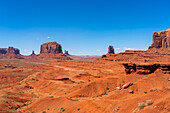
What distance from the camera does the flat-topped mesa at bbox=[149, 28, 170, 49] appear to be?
78938mm

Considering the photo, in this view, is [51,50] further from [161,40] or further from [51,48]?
[161,40]

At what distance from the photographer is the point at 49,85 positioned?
2605 cm

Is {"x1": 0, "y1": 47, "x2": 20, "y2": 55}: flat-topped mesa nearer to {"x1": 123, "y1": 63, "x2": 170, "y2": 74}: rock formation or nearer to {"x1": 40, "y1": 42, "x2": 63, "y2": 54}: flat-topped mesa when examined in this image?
{"x1": 40, "y1": 42, "x2": 63, "y2": 54}: flat-topped mesa

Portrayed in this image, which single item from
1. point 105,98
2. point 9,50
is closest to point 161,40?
point 105,98

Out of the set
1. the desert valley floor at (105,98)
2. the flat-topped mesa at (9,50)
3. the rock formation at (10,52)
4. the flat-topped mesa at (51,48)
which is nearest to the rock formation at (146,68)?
the desert valley floor at (105,98)

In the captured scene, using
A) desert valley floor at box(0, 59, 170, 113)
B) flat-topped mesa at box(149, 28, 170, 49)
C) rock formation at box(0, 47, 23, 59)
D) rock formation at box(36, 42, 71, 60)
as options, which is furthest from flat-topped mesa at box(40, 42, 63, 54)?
desert valley floor at box(0, 59, 170, 113)

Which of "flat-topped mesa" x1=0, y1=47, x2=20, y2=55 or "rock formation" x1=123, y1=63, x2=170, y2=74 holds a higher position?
"flat-topped mesa" x1=0, y1=47, x2=20, y2=55

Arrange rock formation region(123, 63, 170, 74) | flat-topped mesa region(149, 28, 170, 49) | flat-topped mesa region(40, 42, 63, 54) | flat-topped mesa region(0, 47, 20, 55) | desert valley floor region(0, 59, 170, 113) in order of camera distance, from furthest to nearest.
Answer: flat-topped mesa region(0, 47, 20, 55), flat-topped mesa region(40, 42, 63, 54), flat-topped mesa region(149, 28, 170, 49), rock formation region(123, 63, 170, 74), desert valley floor region(0, 59, 170, 113)

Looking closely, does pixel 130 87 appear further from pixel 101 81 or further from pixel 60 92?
pixel 60 92

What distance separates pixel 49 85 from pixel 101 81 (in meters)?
9.99

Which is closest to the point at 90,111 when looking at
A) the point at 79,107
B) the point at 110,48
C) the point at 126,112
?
the point at 79,107

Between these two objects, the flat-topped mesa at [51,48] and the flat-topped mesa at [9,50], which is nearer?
the flat-topped mesa at [51,48]

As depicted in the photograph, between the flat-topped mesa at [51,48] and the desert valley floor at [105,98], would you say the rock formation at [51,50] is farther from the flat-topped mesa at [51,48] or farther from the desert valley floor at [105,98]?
the desert valley floor at [105,98]

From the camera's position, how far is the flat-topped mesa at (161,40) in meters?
78.9
